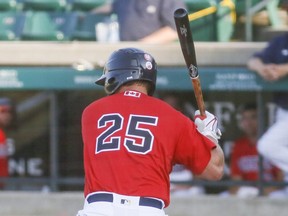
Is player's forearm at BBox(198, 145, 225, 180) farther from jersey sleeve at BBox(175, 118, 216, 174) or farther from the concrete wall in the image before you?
the concrete wall

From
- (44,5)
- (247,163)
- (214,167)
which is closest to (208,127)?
(214,167)

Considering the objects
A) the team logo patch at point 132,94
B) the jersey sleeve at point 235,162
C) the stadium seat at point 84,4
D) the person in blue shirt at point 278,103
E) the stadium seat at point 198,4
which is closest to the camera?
the team logo patch at point 132,94

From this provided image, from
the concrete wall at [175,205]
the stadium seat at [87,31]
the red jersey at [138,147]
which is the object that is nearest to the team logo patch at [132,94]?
the red jersey at [138,147]

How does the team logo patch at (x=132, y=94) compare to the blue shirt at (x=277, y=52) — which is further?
the blue shirt at (x=277, y=52)

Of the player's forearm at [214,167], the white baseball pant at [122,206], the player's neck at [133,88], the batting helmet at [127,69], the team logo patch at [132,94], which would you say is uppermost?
the batting helmet at [127,69]

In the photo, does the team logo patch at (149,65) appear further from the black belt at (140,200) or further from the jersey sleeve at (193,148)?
the black belt at (140,200)

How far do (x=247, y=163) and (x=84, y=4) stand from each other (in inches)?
83.0

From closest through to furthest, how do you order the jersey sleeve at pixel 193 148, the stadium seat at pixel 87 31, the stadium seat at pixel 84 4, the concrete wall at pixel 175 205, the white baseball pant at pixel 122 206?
the white baseball pant at pixel 122 206, the jersey sleeve at pixel 193 148, the concrete wall at pixel 175 205, the stadium seat at pixel 87 31, the stadium seat at pixel 84 4

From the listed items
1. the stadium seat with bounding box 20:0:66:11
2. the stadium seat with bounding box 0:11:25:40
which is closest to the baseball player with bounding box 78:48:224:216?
the stadium seat with bounding box 0:11:25:40

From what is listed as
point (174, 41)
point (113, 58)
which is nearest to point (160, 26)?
point (174, 41)

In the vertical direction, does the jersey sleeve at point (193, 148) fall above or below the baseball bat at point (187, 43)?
below

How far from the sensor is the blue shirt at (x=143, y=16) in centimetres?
849

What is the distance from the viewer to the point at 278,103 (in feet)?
27.0

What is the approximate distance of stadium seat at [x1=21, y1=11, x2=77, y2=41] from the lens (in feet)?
30.2
